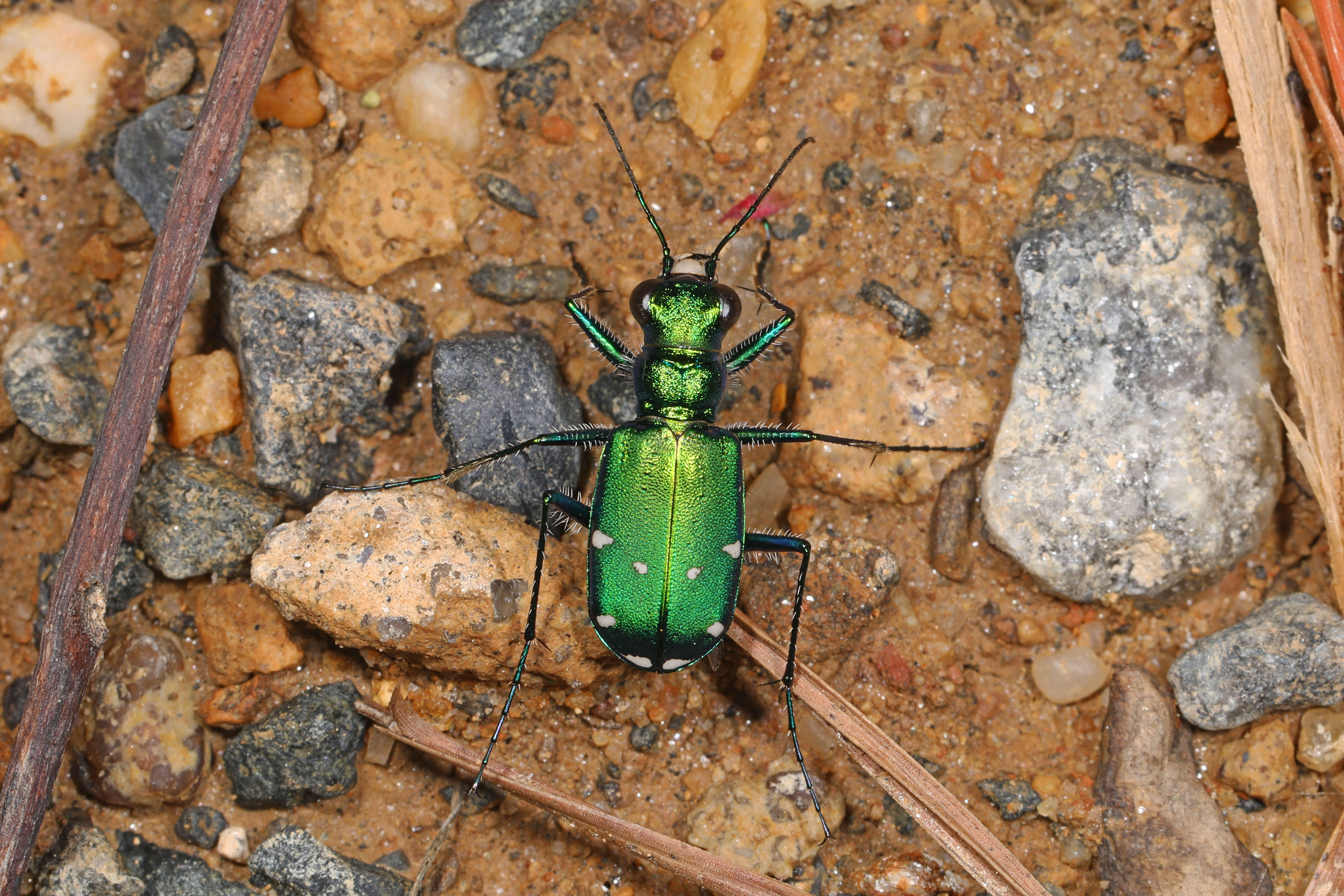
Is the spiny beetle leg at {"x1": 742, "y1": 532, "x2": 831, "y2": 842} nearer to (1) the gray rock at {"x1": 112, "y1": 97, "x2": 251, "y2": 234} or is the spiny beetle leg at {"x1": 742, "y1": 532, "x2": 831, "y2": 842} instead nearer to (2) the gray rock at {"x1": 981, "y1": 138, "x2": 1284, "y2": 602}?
(2) the gray rock at {"x1": 981, "y1": 138, "x2": 1284, "y2": 602}

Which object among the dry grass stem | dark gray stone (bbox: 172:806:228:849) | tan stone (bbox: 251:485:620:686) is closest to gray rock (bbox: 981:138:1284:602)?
the dry grass stem

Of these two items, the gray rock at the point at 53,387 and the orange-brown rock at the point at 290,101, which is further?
the orange-brown rock at the point at 290,101

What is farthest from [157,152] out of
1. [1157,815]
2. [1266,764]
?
[1266,764]

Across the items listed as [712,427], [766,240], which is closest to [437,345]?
[712,427]

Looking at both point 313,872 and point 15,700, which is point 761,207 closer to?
point 313,872

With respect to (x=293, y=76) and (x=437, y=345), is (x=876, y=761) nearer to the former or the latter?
(x=437, y=345)

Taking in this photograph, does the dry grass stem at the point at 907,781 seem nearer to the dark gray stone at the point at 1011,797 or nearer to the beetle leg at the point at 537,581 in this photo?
the dark gray stone at the point at 1011,797

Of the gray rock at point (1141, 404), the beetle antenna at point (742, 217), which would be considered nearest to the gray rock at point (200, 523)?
the beetle antenna at point (742, 217)
